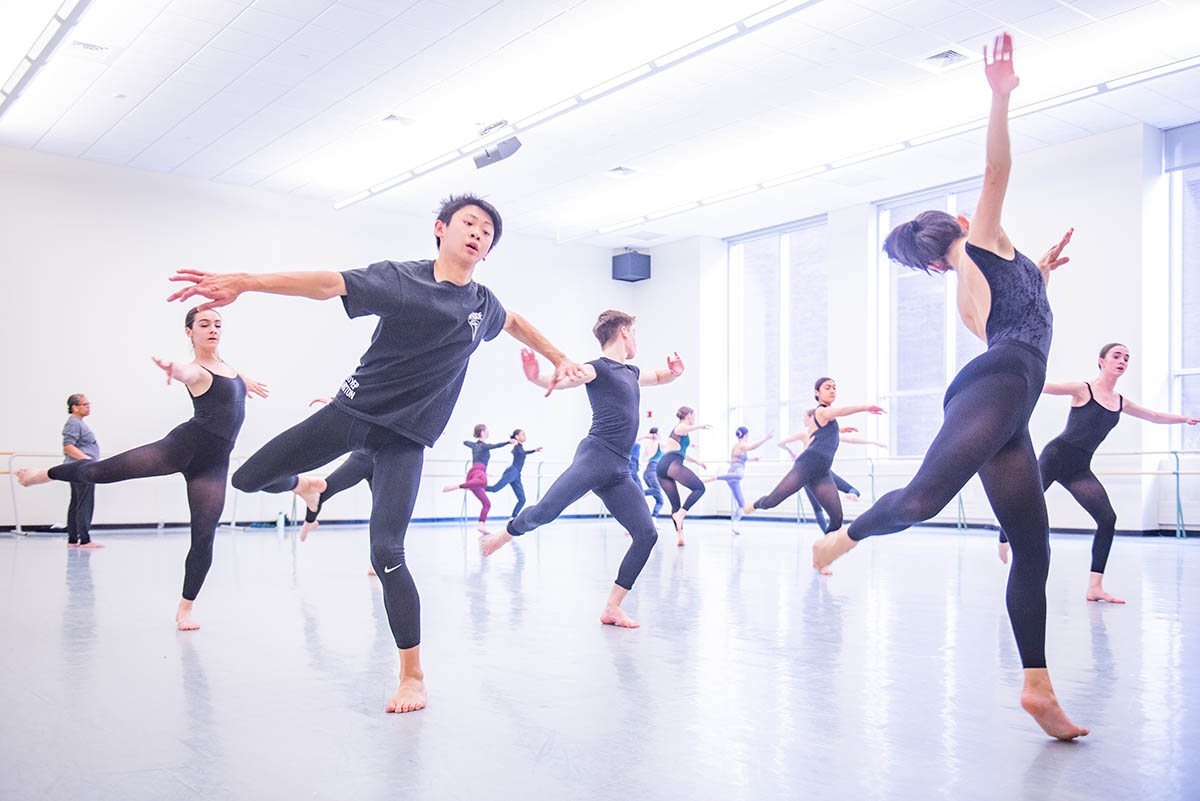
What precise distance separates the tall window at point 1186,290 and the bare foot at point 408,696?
11.0 meters

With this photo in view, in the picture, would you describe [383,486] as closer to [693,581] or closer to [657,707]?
[657,707]

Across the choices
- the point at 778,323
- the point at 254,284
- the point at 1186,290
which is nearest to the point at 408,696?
the point at 254,284

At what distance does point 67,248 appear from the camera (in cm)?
1192

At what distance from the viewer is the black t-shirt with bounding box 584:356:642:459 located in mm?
4504

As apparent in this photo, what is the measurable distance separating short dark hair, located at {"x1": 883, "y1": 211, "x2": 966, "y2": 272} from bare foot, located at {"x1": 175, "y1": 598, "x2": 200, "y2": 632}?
3.20 m

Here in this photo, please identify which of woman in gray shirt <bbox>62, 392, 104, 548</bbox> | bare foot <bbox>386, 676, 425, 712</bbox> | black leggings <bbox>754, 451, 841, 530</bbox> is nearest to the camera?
bare foot <bbox>386, 676, 425, 712</bbox>

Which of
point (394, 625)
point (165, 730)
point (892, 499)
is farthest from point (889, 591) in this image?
point (165, 730)

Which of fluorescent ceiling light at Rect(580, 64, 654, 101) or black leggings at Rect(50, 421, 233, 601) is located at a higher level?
fluorescent ceiling light at Rect(580, 64, 654, 101)

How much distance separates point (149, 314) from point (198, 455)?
9310mm

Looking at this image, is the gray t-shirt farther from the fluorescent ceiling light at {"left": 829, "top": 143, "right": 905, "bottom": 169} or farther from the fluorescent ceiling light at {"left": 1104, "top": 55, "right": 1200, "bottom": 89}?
the fluorescent ceiling light at {"left": 1104, "top": 55, "right": 1200, "bottom": 89}

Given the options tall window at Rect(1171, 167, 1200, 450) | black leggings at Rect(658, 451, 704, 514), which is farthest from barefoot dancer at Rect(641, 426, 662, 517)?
tall window at Rect(1171, 167, 1200, 450)

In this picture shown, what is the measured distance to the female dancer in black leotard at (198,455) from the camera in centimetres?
413

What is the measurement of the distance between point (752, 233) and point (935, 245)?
45.0 ft

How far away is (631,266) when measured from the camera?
675 inches
